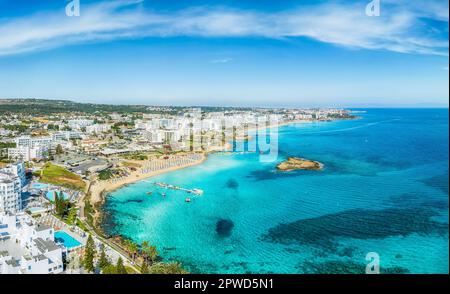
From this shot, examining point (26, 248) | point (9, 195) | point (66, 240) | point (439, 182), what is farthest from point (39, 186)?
point (439, 182)

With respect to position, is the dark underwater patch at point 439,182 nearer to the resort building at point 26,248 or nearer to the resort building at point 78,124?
the resort building at point 26,248

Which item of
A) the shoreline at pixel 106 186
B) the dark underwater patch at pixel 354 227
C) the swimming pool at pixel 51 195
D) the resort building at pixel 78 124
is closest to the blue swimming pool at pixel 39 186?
the swimming pool at pixel 51 195

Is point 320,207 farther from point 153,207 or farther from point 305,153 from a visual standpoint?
point 305,153

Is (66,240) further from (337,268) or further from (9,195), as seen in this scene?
(337,268)

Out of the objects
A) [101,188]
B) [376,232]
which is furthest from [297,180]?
[101,188]

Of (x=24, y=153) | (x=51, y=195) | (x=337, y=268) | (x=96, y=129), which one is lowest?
(x=337, y=268)

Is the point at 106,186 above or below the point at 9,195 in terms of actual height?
below

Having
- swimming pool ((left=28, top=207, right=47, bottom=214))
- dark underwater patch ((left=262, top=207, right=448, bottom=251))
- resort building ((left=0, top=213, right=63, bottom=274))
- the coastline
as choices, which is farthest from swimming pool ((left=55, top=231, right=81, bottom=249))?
dark underwater patch ((left=262, top=207, right=448, bottom=251))

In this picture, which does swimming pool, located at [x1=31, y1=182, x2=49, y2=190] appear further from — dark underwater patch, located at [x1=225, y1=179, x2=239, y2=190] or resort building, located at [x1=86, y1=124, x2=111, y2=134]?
resort building, located at [x1=86, y1=124, x2=111, y2=134]
